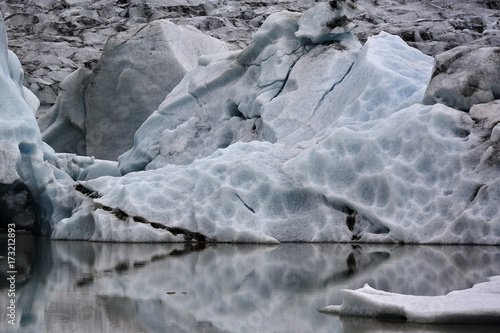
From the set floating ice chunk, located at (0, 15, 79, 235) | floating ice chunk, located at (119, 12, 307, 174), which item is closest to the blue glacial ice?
floating ice chunk, located at (0, 15, 79, 235)

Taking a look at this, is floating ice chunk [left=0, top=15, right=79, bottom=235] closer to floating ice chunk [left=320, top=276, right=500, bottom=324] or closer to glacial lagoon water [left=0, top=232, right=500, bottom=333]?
glacial lagoon water [left=0, top=232, right=500, bottom=333]

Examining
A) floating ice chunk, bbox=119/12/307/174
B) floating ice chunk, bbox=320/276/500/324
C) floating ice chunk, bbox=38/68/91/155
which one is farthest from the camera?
floating ice chunk, bbox=38/68/91/155

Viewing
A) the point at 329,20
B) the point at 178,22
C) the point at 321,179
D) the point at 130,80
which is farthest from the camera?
the point at 178,22

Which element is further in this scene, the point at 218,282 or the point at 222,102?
the point at 222,102

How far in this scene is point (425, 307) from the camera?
111 inches

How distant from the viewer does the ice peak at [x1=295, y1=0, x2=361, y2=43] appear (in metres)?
8.34

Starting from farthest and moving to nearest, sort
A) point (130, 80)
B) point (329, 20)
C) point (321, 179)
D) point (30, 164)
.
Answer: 1. point (130, 80)
2. point (329, 20)
3. point (30, 164)
4. point (321, 179)

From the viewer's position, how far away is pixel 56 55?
18.9 m

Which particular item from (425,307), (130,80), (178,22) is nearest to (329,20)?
(130,80)

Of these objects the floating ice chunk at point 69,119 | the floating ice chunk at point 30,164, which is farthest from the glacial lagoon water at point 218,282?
the floating ice chunk at point 69,119

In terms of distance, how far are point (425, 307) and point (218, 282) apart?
126 cm

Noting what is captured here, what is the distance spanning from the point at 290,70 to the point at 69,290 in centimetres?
537

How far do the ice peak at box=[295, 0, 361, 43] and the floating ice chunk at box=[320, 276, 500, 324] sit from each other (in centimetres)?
561

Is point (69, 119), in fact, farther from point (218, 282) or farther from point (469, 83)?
point (218, 282)
